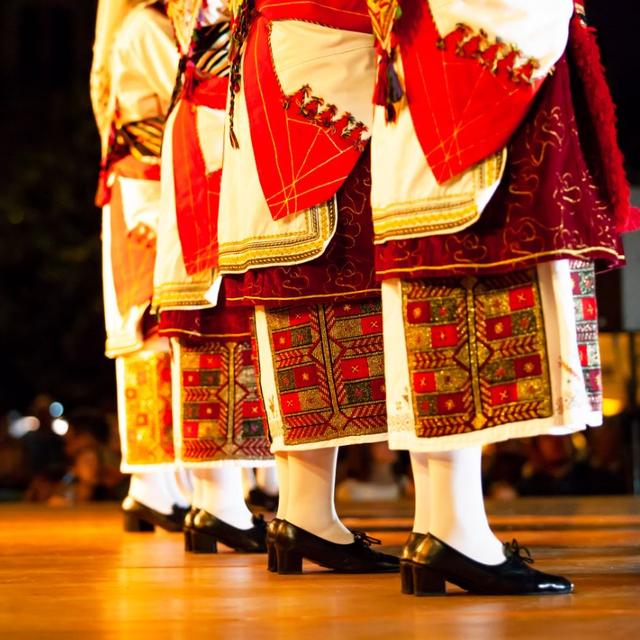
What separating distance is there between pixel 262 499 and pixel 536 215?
112 inches

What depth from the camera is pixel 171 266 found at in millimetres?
3602

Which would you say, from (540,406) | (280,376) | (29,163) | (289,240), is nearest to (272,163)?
(289,240)

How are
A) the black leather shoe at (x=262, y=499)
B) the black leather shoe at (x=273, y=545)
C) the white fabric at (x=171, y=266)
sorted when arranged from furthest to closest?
the black leather shoe at (x=262, y=499)
the white fabric at (x=171, y=266)
the black leather shoe at (x=273, y=545)

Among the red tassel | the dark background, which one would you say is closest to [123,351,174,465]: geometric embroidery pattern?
the red tassel

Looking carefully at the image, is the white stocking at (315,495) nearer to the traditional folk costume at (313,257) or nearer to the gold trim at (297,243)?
the traditional folk costume at (313,257)

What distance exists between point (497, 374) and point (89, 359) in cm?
1121

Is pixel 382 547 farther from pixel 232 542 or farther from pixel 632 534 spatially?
pixel 632 534

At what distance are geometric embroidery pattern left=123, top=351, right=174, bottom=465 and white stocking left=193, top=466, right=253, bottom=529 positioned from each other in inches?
28.7

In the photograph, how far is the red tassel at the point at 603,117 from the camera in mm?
2387

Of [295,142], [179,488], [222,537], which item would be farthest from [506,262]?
[179,488]

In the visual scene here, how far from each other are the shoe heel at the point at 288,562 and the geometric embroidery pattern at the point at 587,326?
0.74 m

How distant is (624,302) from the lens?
5.64m

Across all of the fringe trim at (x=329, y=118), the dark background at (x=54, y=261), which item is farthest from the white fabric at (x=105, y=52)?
the dark background at (x=54, y=261)

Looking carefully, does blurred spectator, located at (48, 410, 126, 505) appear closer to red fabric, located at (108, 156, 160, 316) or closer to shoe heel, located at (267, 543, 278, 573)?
red fabric, located at (108, 156, 160, 316)
